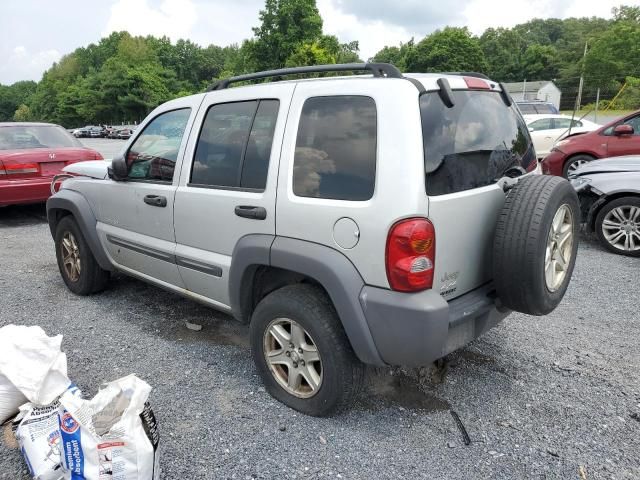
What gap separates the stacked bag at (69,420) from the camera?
1.98 meters

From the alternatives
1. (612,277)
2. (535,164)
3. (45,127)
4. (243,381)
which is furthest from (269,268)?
(45,127)

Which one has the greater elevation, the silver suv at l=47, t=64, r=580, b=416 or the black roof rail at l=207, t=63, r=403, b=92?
the black roof rail at l=207, t=63, r=403, b=92

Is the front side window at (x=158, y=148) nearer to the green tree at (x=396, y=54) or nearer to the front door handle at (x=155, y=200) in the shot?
the front door handle at (x=155, y=200)

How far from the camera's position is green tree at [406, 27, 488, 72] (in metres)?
75.7

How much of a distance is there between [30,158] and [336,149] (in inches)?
256

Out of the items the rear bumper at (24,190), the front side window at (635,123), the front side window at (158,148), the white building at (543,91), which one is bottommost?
the rear bumper at (24,190)

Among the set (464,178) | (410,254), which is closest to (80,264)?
(410,254)

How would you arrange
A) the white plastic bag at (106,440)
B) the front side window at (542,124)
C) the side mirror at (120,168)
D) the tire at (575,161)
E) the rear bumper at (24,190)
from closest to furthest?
the white plastic bag at (106,440) → the side mirror at (120,168) → the rear bumper at (24,190) → the tire at (575,161) → the front side window at (542,124)

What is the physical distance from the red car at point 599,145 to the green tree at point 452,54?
70481 millimetres

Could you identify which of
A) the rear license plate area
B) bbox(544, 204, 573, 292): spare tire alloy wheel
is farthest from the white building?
bbox(544, 204, 573, 292): spare tire alloy wheel

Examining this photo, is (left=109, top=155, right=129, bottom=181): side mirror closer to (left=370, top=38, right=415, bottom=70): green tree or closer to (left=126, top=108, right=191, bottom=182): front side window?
(left=126, top=108, right=191, bottom=182): front side window

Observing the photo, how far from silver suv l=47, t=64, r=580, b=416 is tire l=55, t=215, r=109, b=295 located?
1476 millimetres

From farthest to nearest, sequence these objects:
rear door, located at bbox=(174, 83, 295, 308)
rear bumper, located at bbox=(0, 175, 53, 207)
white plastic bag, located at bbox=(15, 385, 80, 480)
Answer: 1. rear bumper, located at bbox=(0, 175, 53, 207)
2. rear door, located at bbox=(174, 83, 295, 308)
3. white plastic bag, located at bbox=(15, 385, 80, 480)

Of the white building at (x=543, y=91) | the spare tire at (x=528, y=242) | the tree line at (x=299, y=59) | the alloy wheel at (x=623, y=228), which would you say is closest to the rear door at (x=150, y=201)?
the spare tire at (x=528, y=242)
